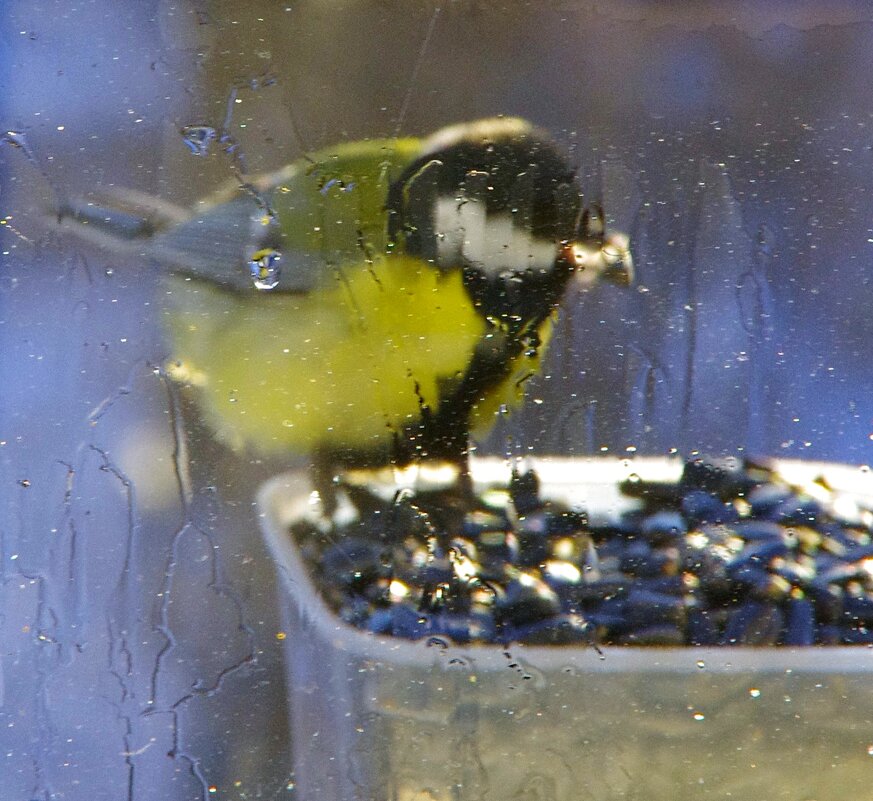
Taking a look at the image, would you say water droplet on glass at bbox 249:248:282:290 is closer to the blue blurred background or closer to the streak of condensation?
the blue blurred background

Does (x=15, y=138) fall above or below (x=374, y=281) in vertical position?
above

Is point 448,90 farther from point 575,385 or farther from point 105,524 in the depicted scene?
point 105,524

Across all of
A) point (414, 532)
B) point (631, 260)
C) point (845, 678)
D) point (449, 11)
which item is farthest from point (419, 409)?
point (845, 678)

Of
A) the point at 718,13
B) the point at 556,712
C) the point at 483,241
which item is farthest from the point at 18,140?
the point at 556,712

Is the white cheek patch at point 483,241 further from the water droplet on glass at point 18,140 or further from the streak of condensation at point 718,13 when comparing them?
the water droplet on glass at point 18,140

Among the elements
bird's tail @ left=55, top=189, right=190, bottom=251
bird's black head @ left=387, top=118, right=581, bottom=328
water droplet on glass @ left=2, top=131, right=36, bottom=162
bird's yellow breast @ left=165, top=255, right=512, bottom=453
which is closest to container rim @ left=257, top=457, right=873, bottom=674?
bird's yellow breast @ left=165, top=255, right=512, bottom=453

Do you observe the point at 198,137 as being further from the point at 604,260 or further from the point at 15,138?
the point at 604,260
